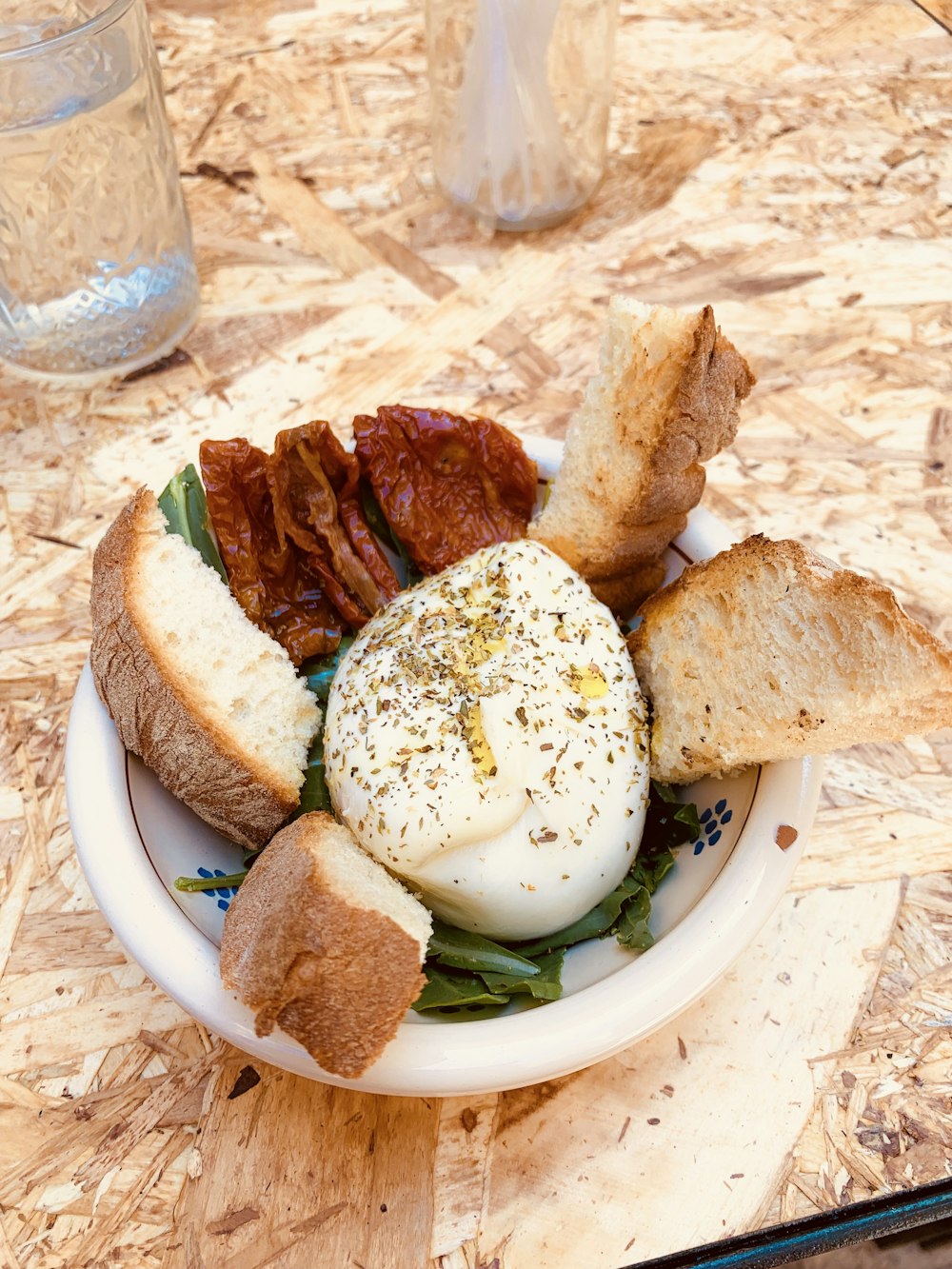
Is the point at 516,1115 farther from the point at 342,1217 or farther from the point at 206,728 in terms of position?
the point at 206,728

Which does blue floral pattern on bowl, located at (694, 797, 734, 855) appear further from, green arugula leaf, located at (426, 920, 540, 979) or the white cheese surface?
green arugula leaf, located at (426, 920, 540, 979)

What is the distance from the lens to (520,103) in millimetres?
2393

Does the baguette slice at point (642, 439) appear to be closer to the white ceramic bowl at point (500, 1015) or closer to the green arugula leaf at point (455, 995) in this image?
the white ceramic bowl at point (500, 1015)

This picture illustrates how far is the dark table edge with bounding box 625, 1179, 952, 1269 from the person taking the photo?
1.16 m

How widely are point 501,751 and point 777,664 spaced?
33 centimetres

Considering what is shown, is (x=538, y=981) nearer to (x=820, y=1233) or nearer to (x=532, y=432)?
(x=820, y=1233)

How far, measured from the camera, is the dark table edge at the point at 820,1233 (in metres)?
1.16

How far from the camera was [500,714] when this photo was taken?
1362 millimetres

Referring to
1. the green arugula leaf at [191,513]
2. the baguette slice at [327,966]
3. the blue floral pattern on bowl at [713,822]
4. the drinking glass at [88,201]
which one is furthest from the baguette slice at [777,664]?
the drinking glass at [88,201]

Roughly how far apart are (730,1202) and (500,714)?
609 mm

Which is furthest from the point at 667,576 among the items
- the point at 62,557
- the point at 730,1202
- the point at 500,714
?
the point at 62,557

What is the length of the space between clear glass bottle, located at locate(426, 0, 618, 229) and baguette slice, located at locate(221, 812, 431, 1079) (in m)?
1.81

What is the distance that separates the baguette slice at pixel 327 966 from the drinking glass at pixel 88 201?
1.51 metres

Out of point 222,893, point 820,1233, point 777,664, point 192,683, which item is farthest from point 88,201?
point 820,1233
